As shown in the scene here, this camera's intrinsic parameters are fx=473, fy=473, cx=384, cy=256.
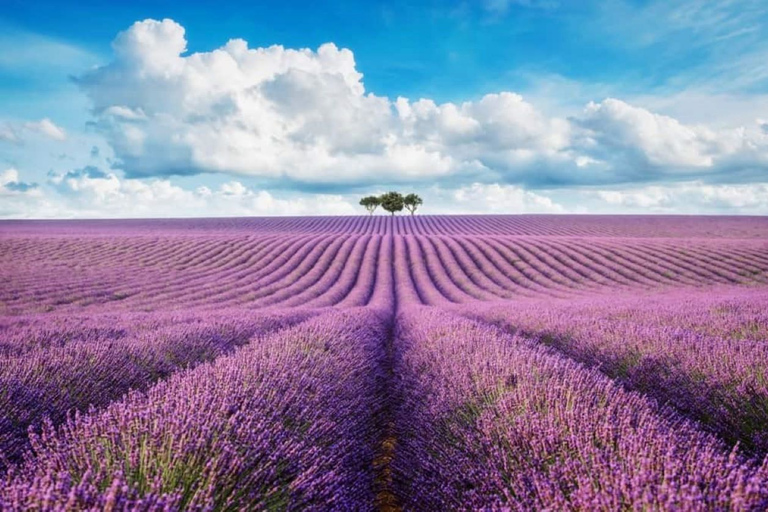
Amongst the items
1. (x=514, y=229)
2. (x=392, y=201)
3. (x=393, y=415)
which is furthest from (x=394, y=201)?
(x=393, y=415)

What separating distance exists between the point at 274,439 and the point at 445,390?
1.56m

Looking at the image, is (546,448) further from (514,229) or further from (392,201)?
(392,201)

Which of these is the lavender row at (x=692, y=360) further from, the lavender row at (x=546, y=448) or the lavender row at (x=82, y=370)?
the lavender row at (x=82, y=370)

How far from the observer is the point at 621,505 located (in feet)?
5.45

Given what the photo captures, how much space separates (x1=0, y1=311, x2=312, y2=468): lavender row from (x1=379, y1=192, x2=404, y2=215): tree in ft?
184

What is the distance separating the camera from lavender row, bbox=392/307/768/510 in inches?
64.9

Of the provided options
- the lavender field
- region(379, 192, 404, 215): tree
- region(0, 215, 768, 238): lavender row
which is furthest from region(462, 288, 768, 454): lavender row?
region(379, 192, 404, 215): tree

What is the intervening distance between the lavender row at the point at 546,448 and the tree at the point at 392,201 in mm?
57873

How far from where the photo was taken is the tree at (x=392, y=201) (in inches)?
2424

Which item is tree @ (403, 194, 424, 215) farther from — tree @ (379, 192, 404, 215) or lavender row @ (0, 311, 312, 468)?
lavender row @ (0, 311, 312, 468)

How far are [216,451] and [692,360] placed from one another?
12.9 feet

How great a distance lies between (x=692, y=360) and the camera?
4055mm

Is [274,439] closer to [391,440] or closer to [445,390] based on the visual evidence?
[445,390]

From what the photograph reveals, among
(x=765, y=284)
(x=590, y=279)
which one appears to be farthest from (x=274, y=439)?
(x=765, y=284)
